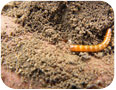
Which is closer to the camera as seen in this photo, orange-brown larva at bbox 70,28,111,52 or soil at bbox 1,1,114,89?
soil at bbox 1,1,114,89

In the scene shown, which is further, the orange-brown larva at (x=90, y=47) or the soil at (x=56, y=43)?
the orange-brown larva at (x=90, y=47)

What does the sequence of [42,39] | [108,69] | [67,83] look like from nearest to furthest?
[67,83] < [108,69] < [42,39]

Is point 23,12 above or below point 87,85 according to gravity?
above

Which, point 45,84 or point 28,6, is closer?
point 45,84

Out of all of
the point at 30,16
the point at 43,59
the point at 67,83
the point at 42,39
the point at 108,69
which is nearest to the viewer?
the point at 67,83

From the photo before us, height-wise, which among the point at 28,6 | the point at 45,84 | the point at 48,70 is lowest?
the point at 45,84

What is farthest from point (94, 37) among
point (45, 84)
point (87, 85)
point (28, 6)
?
point (28, 6)

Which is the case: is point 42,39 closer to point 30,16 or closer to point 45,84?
point 30,16
